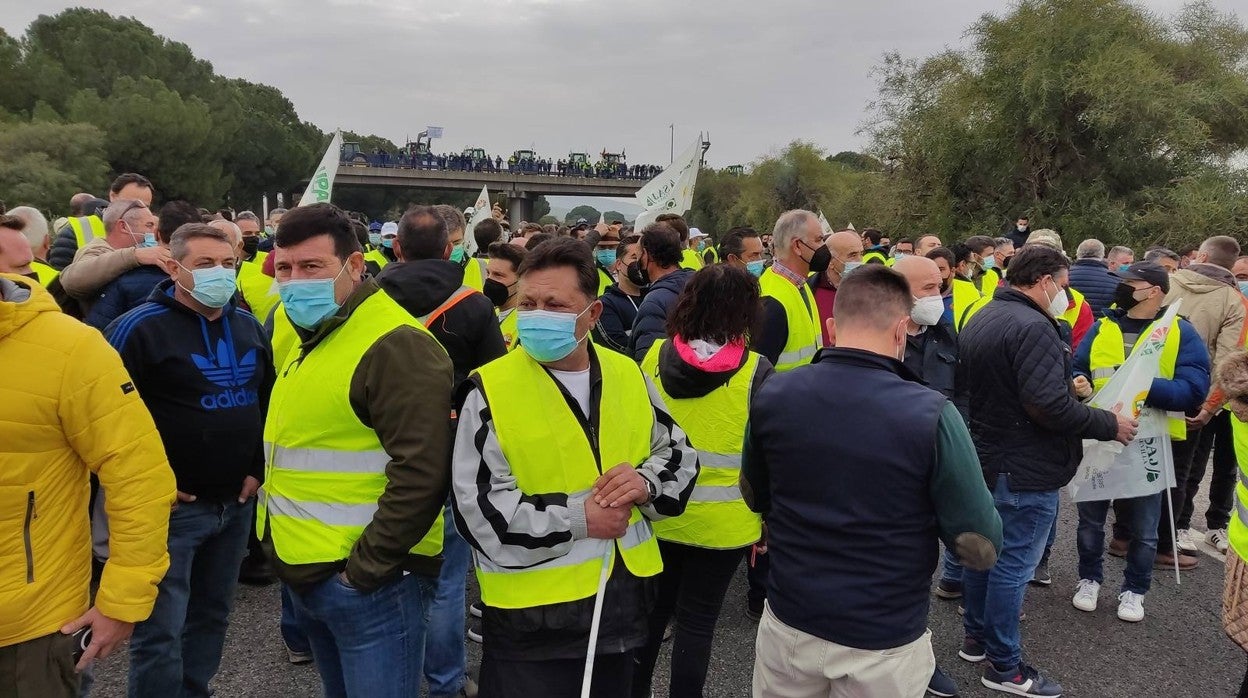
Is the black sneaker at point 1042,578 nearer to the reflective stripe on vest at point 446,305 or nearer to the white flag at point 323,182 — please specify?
the reflective stripe on vest at point 446,305

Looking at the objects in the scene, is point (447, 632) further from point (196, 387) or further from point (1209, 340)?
point (1209, 340)

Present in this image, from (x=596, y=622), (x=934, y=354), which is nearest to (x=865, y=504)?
(x=596, y=622)

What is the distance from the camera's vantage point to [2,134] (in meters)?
32.5

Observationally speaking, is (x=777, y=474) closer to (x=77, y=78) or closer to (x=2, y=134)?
(x=2, y=134)

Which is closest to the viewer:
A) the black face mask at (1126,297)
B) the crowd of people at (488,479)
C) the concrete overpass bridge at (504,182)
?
the crowd of people at (488,479)

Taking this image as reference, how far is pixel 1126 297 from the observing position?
445cm

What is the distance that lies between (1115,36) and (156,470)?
24915 mm

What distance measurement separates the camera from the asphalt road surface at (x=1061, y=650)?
3.57m

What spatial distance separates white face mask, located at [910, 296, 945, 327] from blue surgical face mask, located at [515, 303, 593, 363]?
8.95 ft

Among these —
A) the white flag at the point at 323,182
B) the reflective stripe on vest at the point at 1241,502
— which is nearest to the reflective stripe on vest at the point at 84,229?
the white flag at the point at 323,182

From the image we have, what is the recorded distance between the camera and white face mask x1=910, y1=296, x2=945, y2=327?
421cm

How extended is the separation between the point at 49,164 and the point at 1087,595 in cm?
4085

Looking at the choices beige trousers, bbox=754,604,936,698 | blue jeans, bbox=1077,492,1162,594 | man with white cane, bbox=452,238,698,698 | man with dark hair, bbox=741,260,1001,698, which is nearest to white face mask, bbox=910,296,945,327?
blue jeans, bbox=1077,492,1162,594

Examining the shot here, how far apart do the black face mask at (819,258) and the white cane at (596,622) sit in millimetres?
2667
